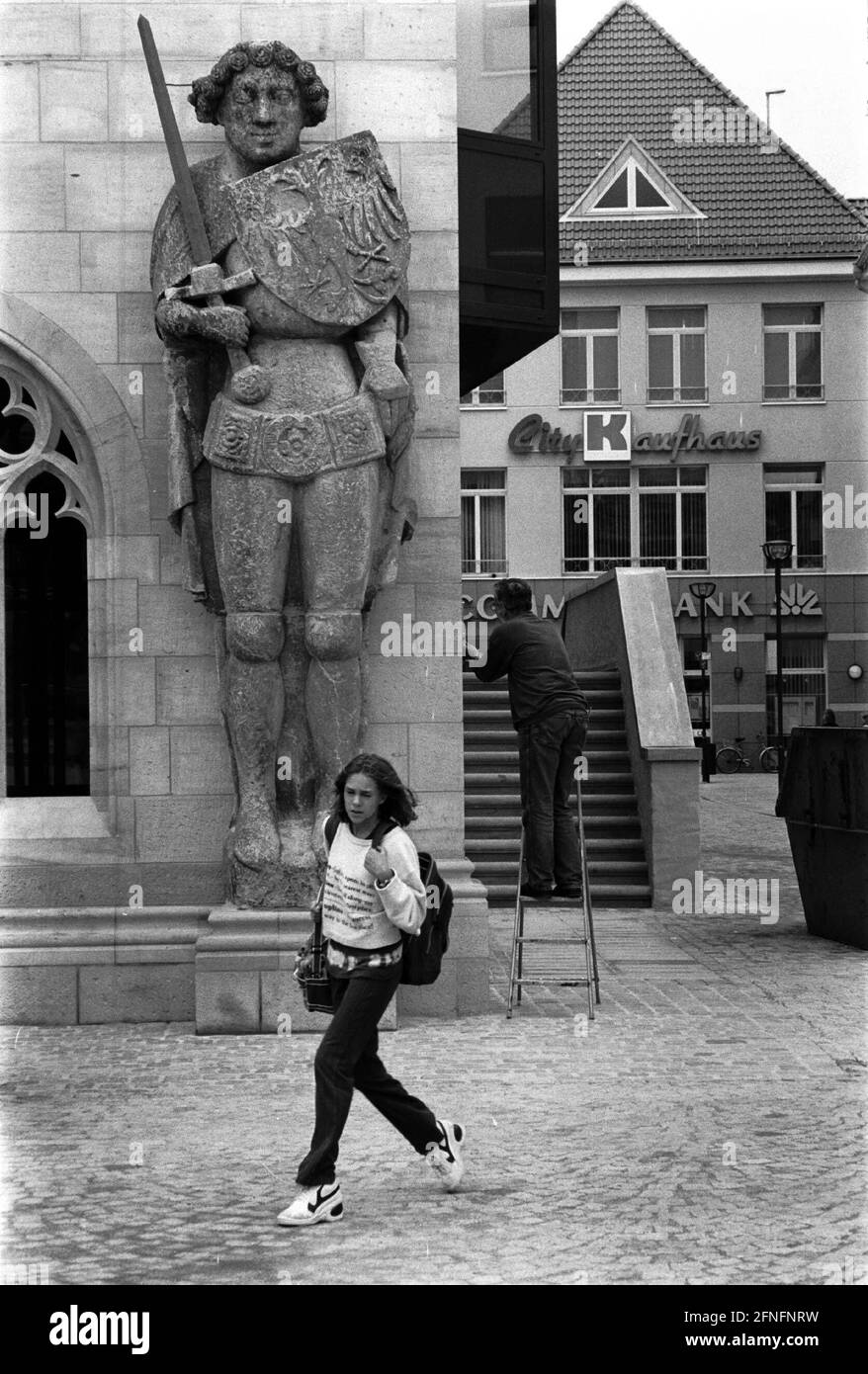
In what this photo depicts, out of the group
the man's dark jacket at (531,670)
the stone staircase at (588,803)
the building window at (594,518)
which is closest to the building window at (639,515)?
the building window at (594,518)

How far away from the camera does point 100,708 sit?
412 inches

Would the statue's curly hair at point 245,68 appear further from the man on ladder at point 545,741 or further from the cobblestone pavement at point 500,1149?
the cobblestone pavement at point 500,1149

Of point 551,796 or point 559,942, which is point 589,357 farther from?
point 559,942

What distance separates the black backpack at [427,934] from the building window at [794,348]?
39.5 meters

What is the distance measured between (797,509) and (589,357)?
20.1ft

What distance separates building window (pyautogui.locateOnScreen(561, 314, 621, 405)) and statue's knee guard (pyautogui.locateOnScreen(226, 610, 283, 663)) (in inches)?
1388

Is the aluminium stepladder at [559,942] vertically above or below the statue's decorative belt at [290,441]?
below

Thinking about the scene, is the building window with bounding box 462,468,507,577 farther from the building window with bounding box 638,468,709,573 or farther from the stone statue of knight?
the stone statue of knight

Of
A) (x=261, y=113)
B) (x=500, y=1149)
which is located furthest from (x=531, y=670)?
(x=500, y=1149)

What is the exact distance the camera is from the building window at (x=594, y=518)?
1742 inches

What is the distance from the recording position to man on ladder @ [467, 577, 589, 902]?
35.1 feet

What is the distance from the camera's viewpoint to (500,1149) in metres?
7.32

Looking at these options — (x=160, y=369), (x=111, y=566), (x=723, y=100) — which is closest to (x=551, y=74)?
(x=160, y=369)

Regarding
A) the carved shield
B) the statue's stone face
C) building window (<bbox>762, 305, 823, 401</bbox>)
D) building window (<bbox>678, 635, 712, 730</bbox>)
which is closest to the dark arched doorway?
the carved shield
